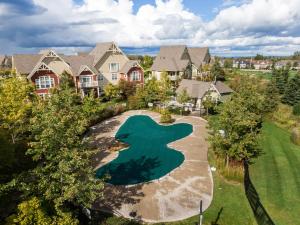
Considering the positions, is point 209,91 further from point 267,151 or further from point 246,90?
point 267,151

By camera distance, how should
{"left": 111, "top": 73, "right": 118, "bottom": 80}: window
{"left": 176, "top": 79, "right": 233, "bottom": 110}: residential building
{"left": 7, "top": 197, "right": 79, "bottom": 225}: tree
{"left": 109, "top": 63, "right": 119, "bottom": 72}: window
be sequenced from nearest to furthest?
{"left": 7, "top": 197, "right": 79, "bottom": 225}: tree
{"left": 176, "top": 79, "right": 233, "bottom": 110}: residential building
{"left": 109, "top": 63, "right": 119, "bottom": 72}: window
{"left": 111, "top": 73, "right": 118, "bottom": 80}: window

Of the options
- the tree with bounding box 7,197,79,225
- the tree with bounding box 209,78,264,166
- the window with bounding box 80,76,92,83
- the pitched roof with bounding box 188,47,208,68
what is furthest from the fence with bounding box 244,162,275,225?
the pitched roof with bounding box 188,47,208,68

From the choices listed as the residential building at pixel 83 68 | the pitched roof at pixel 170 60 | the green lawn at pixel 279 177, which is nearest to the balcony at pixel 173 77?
the pitched roof at pixel 170 60

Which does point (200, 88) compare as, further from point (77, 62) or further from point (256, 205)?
point (256, 205)

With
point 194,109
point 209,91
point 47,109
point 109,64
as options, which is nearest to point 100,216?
point 47,109

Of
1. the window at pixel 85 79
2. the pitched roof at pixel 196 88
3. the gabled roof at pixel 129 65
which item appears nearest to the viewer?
the pitched roof at pixel 196 88

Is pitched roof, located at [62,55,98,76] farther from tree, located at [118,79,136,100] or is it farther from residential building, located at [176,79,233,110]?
residential building, located at [176,79,233,110]

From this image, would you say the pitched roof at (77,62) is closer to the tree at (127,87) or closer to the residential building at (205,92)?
the tree at (127,87)
